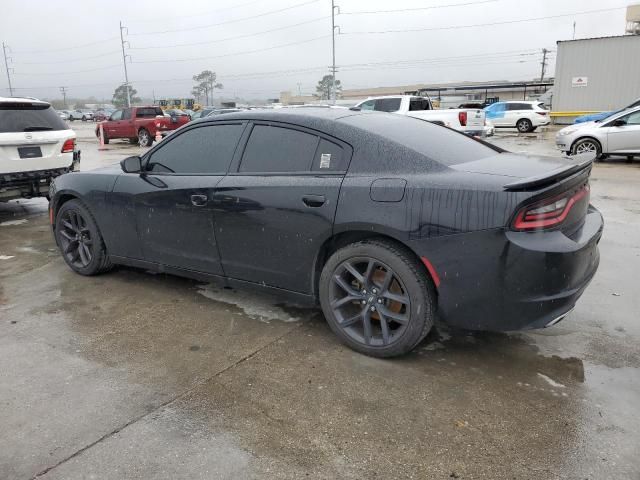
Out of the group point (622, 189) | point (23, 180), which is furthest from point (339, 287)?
point (622, 189)

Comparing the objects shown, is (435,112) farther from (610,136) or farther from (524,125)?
(524,125)

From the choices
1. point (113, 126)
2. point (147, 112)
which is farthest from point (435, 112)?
point (113, 126)

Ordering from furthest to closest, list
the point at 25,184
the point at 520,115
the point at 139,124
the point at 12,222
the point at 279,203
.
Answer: the point at 520,115 → the point at 139,124 → the point at 12,222 → the point at 25,184 → the point at 279,203

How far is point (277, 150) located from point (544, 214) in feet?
5.92

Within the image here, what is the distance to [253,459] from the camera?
94.7 inches

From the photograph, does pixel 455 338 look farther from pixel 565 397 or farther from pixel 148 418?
pixel 148 418

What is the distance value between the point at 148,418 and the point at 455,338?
2.05 meters

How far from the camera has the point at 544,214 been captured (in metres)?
2.82

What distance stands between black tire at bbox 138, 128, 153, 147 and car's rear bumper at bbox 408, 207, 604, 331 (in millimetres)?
21182

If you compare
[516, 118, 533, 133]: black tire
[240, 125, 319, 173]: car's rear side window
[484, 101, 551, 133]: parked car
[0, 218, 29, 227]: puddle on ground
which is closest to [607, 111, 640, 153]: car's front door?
[240, 125, 319, 173]: car's rear side window

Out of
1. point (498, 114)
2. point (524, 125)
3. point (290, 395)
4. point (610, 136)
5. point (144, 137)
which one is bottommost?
point (290, 395)

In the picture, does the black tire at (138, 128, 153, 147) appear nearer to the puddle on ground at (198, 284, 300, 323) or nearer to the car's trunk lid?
the puddle on ground at (198, 284, 300, 323)

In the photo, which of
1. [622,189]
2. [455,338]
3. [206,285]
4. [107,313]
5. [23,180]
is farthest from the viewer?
[622,189]

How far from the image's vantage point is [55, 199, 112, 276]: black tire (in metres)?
4.80
